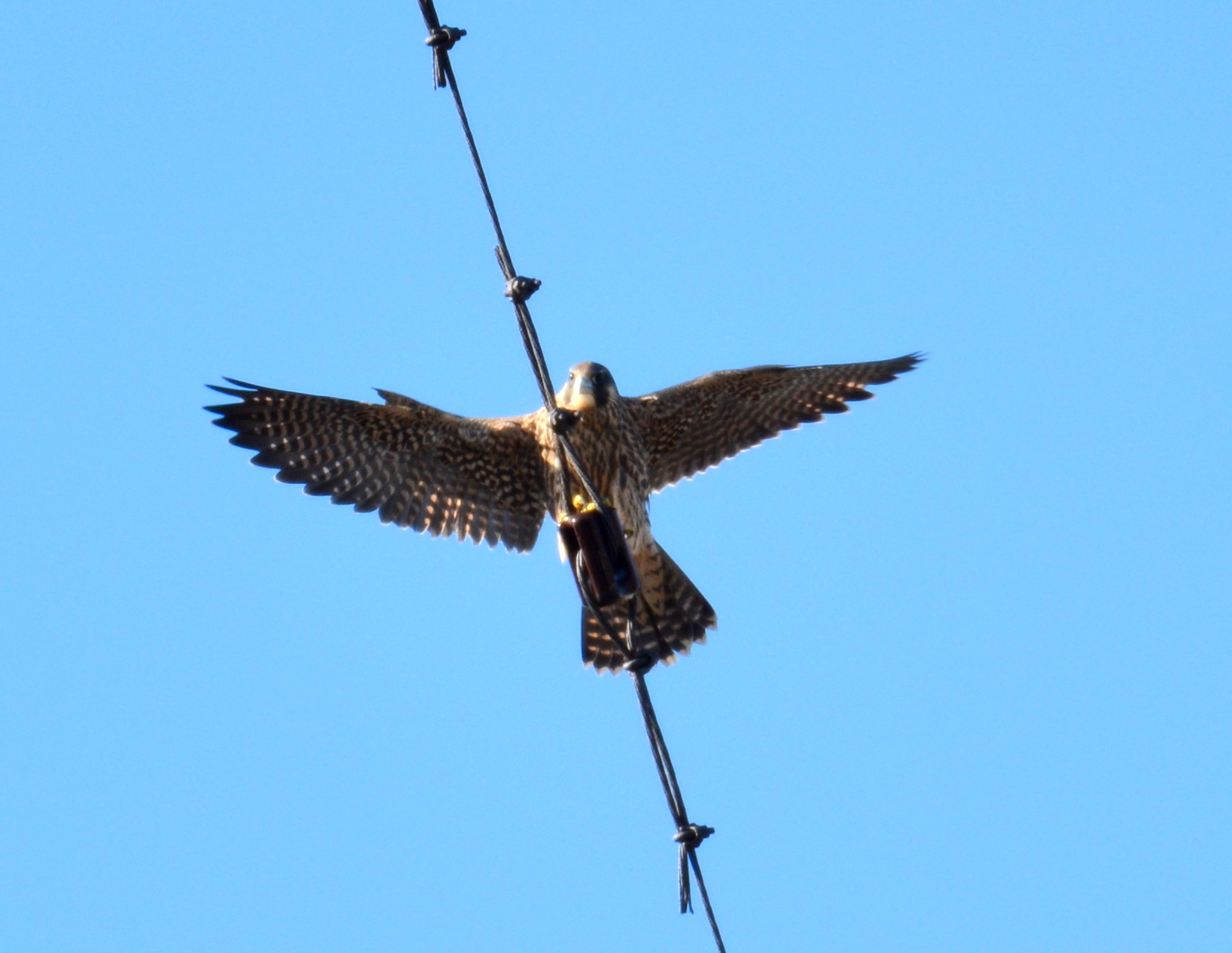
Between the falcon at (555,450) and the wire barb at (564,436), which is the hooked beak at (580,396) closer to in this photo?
the falcon at (555,450)

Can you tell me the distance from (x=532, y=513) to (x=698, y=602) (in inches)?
45.8

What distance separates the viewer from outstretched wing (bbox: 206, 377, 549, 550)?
27.4 ft

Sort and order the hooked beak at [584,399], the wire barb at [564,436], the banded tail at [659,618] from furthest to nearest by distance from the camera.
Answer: the banded tail at [659,618]
the hooked beak at [584,399]
the wire barb at [564,436]

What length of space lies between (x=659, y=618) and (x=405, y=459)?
1739 millimetres

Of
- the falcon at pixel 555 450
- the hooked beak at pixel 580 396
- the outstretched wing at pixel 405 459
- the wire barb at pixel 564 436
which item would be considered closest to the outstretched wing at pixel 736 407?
the falcon at pixel 555 450

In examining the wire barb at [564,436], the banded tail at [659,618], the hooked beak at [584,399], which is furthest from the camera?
the banded tail at [659,618]

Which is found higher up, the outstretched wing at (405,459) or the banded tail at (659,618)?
the outstretched wing at (405,459)

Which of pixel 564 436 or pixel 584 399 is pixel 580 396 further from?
pixel 564 436

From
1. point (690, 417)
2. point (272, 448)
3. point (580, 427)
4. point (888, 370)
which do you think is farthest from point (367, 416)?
point (888, 370)

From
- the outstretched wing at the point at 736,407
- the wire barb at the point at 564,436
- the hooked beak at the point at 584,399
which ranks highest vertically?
the outstretched wing at the point at 736,407

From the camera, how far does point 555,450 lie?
27.0 feet

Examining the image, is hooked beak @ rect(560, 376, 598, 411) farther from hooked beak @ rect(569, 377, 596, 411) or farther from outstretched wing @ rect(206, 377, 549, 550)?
outstretched wing @ rect(206, 377, 549, 550)

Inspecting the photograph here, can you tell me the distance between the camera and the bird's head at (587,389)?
830cm

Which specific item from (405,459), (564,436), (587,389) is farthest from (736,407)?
(564,436)
